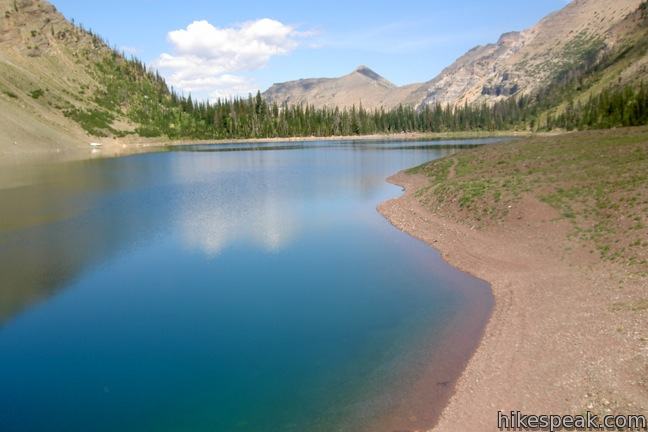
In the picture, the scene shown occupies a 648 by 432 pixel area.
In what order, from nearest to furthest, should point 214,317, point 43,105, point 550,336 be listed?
point 550,336, point 214,317, point 43,105

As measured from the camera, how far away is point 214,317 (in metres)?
20.1

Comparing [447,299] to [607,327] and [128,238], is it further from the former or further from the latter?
[128,238]

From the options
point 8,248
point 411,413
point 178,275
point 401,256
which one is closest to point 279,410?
point 411,413

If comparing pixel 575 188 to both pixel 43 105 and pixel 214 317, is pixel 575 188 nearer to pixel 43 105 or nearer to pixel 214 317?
pixel 214 317

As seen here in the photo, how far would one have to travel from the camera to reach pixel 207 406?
1366 cm

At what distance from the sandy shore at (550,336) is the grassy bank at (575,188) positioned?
1.47 meters

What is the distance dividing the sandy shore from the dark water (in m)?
1.67

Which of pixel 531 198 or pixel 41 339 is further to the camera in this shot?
pixel 531 198

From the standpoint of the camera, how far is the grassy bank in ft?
82.1

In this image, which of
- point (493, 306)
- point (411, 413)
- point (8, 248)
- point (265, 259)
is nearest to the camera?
point (411, 413)

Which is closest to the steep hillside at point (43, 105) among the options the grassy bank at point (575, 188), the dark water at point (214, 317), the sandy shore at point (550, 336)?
the dark water at point (214, 317)

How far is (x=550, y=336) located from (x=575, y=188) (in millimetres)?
19664

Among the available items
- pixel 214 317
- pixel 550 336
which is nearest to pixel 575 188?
pixel 550 336

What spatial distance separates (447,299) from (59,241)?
26.2 metres
